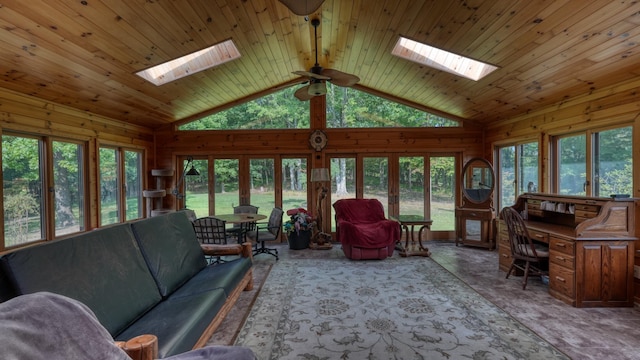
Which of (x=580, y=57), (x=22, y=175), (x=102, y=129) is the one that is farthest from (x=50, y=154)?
(x=580, y=57)

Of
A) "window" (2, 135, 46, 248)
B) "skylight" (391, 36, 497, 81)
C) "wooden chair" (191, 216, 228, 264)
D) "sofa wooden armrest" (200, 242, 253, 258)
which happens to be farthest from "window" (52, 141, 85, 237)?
"skylight" (391, 36, 497, 81)

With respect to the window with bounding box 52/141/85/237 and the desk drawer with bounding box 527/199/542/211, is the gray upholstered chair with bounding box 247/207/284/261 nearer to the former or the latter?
the window with bounding box 52/141/85/237

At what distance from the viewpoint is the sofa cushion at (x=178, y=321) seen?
1.64 m

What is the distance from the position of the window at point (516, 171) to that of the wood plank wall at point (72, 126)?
21.9 feet

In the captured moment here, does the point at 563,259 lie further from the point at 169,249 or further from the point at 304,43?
the point at 304,43

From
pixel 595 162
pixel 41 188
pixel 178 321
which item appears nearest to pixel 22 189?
pixel 41 188

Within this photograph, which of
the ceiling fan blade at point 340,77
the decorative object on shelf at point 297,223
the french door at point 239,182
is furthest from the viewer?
the french door at point 239,182

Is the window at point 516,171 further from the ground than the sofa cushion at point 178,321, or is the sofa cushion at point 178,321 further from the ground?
the window at point 516,171

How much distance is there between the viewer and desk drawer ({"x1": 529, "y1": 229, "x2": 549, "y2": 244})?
3.42 metres

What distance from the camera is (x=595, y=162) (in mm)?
3727

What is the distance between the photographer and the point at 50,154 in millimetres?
3734

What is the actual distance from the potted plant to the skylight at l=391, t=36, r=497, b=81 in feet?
10.5

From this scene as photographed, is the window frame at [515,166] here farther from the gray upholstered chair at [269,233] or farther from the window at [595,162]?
the gray upholstered chair at [269,233]

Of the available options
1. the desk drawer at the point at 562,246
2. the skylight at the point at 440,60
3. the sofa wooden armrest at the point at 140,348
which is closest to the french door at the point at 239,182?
the skylight at the point at 440,60
